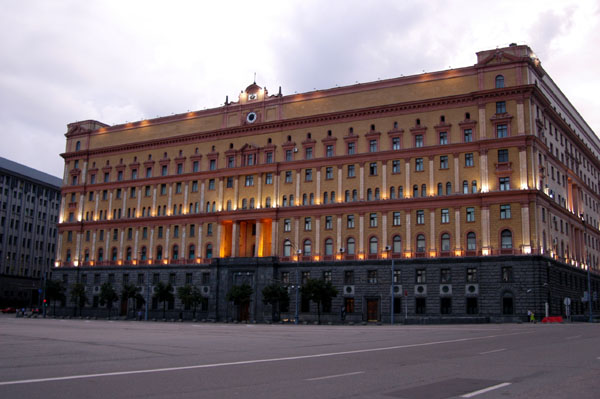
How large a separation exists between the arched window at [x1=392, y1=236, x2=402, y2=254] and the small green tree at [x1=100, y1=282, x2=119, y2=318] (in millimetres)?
42950

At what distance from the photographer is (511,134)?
235ft

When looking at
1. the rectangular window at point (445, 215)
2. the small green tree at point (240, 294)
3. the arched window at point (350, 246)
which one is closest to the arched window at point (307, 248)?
the arched window at point (350, 246)

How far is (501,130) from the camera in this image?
2867 inches

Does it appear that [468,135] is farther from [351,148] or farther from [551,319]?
[551,319]

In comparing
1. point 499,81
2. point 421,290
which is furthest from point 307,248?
point 499,81

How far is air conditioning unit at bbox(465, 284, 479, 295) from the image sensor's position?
69.5 meters

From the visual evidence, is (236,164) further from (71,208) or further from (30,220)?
(30,220)

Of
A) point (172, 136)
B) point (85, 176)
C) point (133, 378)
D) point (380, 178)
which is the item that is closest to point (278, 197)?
point (380, 178)

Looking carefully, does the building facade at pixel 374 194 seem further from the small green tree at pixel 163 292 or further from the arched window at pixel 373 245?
the small green tree at pixel 163 292

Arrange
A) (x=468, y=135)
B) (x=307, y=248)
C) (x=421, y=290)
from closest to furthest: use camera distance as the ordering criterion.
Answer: (x=421, y=290) → (x=468, y=135) → (x=307, y=248)

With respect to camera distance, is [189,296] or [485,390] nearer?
[485,390]

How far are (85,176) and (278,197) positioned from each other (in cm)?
3912

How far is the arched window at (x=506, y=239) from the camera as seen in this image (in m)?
69.4

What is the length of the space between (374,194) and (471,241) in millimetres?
13784
